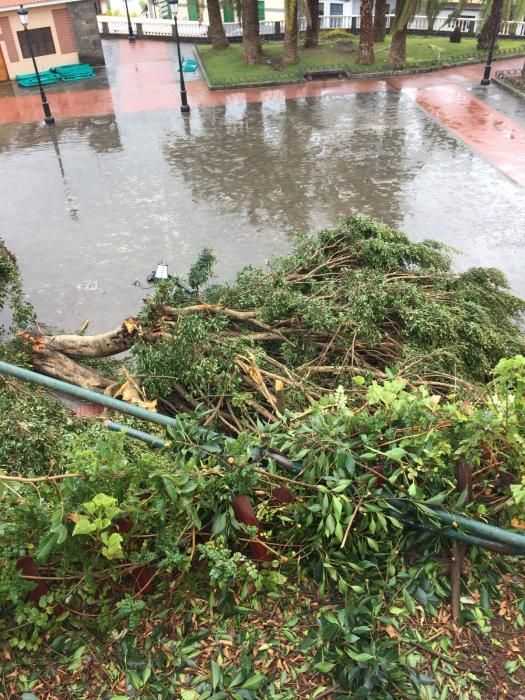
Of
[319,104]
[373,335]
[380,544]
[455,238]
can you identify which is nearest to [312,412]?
[380,544]

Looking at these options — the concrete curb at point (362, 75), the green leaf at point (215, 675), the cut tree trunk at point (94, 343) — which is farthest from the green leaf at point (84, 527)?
the concrete curb at point (362, 75)

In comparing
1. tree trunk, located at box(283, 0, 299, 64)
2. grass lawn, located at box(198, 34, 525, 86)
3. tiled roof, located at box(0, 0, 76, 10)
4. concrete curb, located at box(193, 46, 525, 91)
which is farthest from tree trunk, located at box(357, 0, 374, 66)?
tiled roof, located at box(0, 0, 76, 10)

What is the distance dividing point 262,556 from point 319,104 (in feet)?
67.4

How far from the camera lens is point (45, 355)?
6.71 meters

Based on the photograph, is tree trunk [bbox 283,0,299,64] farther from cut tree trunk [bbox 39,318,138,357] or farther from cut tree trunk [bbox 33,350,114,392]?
cut tree trunk [bbox 33,350,114,392]

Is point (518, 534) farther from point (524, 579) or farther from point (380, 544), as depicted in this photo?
point (380, 544)

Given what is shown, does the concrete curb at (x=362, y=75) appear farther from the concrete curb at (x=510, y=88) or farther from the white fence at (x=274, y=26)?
the white fence at (x=274, y=26)

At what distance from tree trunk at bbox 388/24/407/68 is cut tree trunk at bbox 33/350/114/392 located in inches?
882

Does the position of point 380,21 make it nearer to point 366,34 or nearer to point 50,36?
point 366,34

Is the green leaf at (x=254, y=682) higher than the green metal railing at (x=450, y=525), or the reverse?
the green metal railing at (x=450, y=525)

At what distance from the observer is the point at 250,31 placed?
23.6 m

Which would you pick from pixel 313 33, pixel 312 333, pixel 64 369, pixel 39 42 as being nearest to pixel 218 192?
pixel 64 369

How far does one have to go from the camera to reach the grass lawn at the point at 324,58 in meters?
23.5

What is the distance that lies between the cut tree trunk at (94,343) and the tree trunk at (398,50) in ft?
72.3
